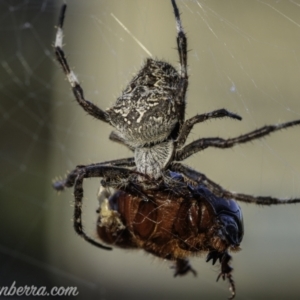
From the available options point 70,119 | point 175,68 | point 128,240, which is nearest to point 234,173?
point 70,119

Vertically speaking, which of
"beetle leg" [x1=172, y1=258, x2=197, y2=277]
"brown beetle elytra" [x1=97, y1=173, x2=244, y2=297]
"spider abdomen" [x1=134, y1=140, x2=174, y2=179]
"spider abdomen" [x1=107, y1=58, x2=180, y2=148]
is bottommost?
"beetle leg" [x1=172, y1=258, x2=197, y2=277]

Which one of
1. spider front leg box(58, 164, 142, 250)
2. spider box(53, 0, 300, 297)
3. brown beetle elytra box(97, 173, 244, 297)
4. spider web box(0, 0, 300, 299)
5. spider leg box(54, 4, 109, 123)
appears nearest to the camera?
brown beetle elytra box(97, 173, 244, 297)

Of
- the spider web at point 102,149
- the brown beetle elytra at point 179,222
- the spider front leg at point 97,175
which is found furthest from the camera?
the spider web at point 102,149

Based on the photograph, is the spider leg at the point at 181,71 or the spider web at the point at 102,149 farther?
the spider web at the point at 102,149

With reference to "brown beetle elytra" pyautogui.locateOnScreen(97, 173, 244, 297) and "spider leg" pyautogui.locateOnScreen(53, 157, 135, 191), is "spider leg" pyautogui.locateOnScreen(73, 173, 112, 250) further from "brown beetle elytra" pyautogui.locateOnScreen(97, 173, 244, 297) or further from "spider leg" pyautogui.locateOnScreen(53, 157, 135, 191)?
"brown beetle elytra" pyautogui.locateOnScreen(97, 173, 244, 297)

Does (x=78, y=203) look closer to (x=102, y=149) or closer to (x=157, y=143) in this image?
(x=157, y=143)

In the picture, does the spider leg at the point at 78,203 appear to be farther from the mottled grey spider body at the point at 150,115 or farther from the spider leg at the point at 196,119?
the spider leg at the point at 196,119

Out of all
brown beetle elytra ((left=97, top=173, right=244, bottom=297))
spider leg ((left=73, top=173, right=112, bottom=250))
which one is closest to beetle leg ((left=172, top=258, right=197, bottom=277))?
brown beetle elytra ((left=97, top=173, right=244, bottom=297))

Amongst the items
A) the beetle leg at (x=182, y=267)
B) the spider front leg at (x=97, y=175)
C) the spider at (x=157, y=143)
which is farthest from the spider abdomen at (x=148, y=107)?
the beetle leg at (x=182, y=267)
